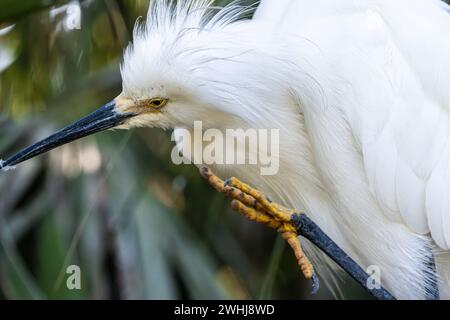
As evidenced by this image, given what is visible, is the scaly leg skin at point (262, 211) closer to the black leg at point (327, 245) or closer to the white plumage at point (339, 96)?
the black leg at point (327, 245)

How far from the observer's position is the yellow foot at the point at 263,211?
5.24 ft

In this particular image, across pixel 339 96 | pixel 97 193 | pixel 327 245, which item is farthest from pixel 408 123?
pixel 97 193

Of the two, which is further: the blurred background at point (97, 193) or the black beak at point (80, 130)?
the blurred background at point (97, 193)

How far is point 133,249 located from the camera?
2.19 metres

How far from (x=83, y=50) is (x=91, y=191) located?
366mm

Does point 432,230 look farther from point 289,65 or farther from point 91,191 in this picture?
point 91,191

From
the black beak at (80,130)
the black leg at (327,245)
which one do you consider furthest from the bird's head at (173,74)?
the black leg at (327,245)

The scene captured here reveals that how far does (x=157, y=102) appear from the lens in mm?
1712

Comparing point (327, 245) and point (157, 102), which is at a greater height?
point (157, 102)

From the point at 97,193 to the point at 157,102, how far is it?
1.51 feet

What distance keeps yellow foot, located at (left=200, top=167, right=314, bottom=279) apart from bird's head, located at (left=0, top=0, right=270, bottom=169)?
0.15 metres

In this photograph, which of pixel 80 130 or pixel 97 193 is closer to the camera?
pixel 80 130

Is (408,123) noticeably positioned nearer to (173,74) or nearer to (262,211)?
(262,211)
